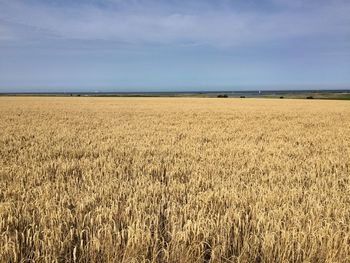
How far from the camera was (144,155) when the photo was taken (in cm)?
856

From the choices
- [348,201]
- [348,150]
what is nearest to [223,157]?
[348,201]

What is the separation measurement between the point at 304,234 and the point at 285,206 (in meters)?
1.02

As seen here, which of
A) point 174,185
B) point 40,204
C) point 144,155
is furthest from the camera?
point 144,155

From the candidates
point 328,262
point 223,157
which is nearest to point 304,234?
point 328,262

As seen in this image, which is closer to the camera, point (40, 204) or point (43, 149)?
point (40, 204)

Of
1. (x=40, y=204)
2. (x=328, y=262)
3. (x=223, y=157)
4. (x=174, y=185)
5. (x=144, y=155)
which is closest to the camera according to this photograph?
(x=328, y=262)

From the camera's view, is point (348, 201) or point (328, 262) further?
point (348, 201)

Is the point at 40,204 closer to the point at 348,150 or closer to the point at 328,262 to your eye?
the point at 328,262

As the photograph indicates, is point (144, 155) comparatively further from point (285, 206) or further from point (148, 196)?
point (285, 206)

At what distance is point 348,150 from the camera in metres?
9.52

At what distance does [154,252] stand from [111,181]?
8.76ft

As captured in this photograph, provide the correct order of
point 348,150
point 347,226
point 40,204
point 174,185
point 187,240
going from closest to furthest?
point 187,240 → point 347,226 → point 40,204 → point 174,185 → point 348,150

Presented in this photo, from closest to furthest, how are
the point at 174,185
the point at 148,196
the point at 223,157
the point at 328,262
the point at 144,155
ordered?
the point at 328,262 → the point at 148,196 → the point at 174,185 → the point at 223,157 → the point at 144,155

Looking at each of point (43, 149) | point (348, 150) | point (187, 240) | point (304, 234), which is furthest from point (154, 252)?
point (348, 150)
